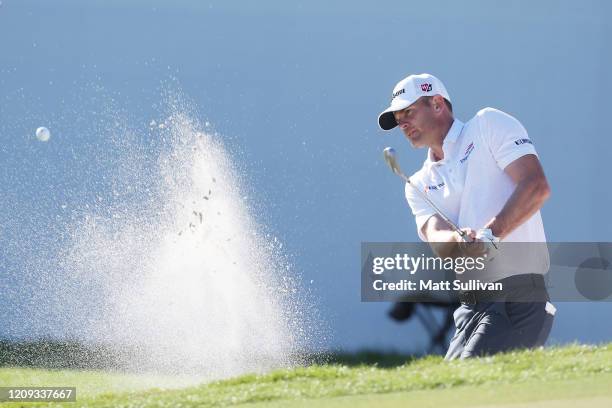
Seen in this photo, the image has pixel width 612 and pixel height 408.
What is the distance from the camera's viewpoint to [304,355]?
7.18 metres

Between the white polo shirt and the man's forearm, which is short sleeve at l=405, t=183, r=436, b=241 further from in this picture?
the man's forearm

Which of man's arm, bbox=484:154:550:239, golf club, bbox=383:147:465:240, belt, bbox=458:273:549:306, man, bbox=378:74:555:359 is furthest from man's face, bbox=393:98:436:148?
belt, bbox=458:273:549:306

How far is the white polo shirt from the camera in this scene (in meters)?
4.37

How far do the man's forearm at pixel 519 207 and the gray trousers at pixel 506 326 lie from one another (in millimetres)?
332

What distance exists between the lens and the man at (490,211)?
426 centimetres

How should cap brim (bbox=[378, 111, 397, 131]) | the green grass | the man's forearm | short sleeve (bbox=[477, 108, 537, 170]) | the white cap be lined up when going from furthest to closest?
1. cap brim (bbox=[378, 111, 397, 131])
2. the white cap
3. short sleeve (bbox=[477, 108, 537, 170])
4. the man's forearm
5. the green grass

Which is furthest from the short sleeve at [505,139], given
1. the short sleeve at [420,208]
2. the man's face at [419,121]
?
the short sleeve at [420,208]

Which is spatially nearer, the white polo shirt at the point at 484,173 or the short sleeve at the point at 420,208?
the white polo shirt at the point at 484,173

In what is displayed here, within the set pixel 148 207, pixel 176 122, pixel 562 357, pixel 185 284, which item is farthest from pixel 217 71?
pixel 562 357

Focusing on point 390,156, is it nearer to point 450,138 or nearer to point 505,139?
point 450,138

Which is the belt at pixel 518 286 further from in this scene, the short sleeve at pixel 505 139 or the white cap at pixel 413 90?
the white cap at pixel 413 90

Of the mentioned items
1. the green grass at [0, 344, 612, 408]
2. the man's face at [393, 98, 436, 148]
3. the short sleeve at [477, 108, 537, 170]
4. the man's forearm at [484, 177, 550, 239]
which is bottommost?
the green grass at [0, 344, 612, 408]

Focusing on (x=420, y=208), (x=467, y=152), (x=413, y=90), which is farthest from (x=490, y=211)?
(x=413, y=90)

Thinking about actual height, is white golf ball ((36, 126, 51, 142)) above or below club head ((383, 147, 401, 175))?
above
